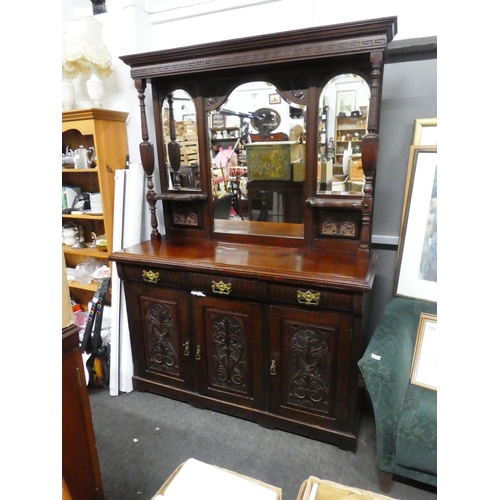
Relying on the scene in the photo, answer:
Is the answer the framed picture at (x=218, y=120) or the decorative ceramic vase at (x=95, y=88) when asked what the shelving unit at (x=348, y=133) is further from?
the decorative ceramic vase at (x=95, y=88)

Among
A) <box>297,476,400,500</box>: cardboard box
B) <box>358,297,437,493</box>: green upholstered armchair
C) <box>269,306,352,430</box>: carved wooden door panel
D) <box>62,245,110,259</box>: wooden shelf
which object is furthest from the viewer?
<box>62,245,110,259</box>: wooden shelf

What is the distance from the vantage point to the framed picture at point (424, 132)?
1660 mm

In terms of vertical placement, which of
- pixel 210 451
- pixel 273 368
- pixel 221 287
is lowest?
pixel 210 451

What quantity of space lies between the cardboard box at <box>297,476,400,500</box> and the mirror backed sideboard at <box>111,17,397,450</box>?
0.66 meters

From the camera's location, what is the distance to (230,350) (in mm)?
1784

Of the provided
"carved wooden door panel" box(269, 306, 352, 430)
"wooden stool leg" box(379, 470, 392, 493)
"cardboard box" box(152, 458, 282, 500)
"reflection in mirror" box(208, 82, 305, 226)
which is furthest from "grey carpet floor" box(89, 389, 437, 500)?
"reflection in mirror" box(208, 82, 305, 226)

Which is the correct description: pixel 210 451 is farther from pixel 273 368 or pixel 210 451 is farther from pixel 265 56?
pixel 265 56

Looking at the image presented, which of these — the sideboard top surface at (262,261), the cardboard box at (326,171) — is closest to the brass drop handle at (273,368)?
the sideboard top surface at (262,261)

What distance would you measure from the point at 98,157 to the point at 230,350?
1394 millimetres

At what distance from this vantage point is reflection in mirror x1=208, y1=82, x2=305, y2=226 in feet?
5.81

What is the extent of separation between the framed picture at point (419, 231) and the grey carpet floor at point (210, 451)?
0.76 m

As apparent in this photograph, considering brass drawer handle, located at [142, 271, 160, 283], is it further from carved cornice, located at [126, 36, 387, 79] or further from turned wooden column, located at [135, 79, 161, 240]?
carved cornice, located at [126, 36, 387, 79]

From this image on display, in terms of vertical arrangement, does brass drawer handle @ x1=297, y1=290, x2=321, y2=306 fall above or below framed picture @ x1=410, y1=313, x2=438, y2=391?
above

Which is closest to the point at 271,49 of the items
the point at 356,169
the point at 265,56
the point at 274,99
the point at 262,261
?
the point at 265,56
